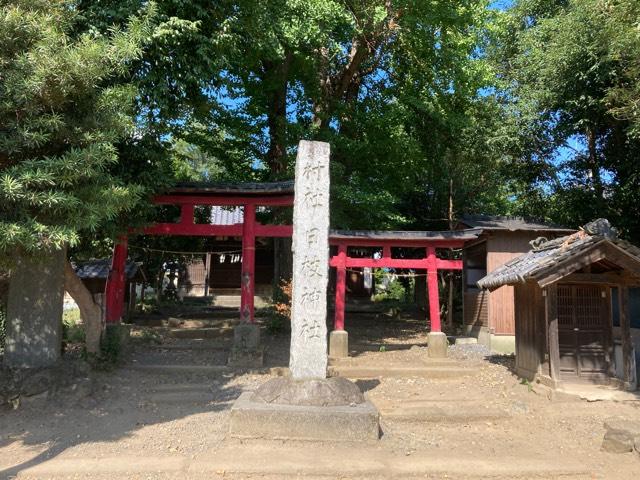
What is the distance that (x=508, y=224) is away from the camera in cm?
1631

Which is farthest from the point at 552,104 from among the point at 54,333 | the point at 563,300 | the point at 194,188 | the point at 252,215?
the point at 54,333

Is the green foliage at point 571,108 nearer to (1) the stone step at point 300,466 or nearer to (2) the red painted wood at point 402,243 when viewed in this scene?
(2) the red painted wood at point 402,243

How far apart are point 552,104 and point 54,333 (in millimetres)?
15525

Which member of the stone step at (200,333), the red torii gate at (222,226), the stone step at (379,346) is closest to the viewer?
the red torii gate at (222,226)

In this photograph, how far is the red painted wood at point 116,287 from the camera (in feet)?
39.7

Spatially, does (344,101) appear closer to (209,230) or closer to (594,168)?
(209,230)

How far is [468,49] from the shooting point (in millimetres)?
16531

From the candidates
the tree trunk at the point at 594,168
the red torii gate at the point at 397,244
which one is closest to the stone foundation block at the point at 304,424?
the red torii gate at the point at 397,244

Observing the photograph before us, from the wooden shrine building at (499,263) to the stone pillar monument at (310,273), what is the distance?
7.81 m

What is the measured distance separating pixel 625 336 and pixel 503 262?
6.05 metres

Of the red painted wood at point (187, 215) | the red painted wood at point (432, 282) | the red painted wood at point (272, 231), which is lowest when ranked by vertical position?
the red painted wood at point (432, 282)

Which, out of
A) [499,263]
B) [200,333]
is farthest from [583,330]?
[200,333]

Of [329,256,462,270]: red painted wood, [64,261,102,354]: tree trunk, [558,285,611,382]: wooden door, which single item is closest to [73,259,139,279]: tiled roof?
[64,261,102,354]: tree trunk

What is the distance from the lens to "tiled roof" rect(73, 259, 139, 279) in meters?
17.8
